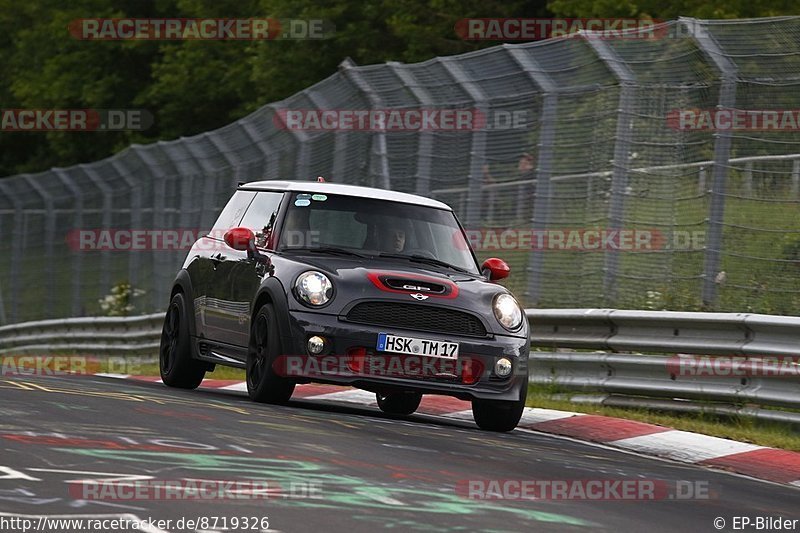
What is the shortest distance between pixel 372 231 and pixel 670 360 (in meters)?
2.34

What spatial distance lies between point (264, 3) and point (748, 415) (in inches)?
1342

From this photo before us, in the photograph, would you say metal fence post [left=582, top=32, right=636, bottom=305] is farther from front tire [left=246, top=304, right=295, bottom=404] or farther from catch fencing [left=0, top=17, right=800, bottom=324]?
front tire [left=246, top=304, right=295, bottom=404]

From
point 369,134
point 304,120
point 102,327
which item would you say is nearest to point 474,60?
point 369,134

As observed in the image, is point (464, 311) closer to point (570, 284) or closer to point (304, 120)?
point (570, 284)

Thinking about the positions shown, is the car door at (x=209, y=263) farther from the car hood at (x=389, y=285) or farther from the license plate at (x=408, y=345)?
the license plate at (x=408, y=345)

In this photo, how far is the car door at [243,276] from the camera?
11984 mm

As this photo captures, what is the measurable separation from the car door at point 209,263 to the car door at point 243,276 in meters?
0.13

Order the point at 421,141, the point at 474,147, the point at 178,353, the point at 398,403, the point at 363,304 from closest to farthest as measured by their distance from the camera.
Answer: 1. the point at 363,304
2. the point at 398,403
3. the point at 178,353
4. the point at 474,147
5. the point at 421,141

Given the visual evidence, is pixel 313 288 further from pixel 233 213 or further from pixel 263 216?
pixel 233 213

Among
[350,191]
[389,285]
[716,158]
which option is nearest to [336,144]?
[350,191]

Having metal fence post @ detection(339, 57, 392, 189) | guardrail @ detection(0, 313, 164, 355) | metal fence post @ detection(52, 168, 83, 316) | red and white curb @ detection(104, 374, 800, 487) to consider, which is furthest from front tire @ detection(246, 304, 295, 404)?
metal fence post @ detection(52, 168, 83, 316)

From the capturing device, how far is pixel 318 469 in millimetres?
7848

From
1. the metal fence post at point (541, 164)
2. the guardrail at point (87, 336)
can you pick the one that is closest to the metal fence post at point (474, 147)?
the metal fence post at point (541, 164)

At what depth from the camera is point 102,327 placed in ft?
80.3
